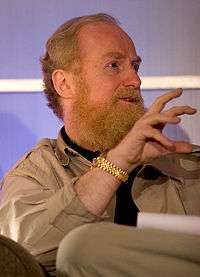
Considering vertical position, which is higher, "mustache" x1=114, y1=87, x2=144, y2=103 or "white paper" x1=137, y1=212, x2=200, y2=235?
"white paper" x1=137, y1=212, x2=200, y2=235

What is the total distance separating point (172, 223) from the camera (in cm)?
55

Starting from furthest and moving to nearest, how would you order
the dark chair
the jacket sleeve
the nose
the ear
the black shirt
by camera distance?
1. the ear
2. the nose
3. the black shirt
4. the jacket sleeve
5. the dark chair

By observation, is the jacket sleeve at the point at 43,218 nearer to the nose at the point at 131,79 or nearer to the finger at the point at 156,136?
the finger at the point at 156,136

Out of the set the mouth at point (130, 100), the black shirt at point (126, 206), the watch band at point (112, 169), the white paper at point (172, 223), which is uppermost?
the white paper at point (172, 223)

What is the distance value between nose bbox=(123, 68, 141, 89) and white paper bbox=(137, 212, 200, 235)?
742 mm

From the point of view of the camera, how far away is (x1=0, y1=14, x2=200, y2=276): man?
0.98 m

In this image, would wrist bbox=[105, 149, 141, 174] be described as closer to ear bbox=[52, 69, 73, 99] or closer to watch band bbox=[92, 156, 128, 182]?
watch band bbox=[92, 156, 128, 182]

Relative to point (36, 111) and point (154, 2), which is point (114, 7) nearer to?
point (154, 2)

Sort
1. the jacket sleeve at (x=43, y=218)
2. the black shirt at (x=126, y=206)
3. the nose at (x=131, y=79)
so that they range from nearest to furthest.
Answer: the jacket sleeve at (x=43, y=218)
the black shirt at (x=126, y=206)
the nose at (x=131, y=79)

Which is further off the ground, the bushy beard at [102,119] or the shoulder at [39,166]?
the bushy beard at [102,119]

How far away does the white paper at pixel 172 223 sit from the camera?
54cm

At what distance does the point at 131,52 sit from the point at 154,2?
243mm

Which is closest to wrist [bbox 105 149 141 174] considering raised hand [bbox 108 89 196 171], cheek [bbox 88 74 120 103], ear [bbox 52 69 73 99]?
raised hand [bbox 108 89 196 171]

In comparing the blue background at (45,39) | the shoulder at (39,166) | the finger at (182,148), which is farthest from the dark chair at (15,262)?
the blue background at (45,39)
